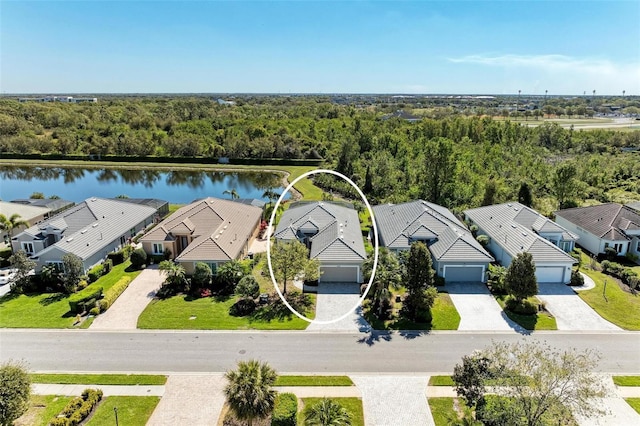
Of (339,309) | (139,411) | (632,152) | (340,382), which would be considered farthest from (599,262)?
(632,152)

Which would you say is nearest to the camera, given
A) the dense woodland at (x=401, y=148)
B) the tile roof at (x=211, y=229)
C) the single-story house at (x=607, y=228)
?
the tile roof at (x=211, y=229)

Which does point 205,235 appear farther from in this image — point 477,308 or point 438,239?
point 477,308

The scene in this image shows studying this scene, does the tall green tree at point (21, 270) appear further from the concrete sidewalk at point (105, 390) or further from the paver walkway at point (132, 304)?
the concrete sidewalk at point (105, 390)

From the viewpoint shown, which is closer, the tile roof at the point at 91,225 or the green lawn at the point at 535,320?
the green lawn at the point at 535,320

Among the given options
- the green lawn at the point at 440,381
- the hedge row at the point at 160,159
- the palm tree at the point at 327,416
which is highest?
the hedge row at the point at 160,159

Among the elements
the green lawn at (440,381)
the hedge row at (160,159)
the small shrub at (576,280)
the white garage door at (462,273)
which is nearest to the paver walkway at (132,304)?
the green lawn at (440,381)

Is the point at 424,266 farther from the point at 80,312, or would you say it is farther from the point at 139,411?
the point at 80,312

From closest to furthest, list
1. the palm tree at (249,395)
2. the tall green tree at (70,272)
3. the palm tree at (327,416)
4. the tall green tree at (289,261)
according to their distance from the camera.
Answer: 1. the palm tree at (327,416)
2. the palm tree at (249,395)
3. the tall green tree at (289,261)
4. the tall green tree at (70,272)

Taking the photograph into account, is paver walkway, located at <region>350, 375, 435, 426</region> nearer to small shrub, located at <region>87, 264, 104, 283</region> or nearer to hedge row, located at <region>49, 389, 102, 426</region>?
hedge row, located at <region>49, 389, 102, 426</region>
